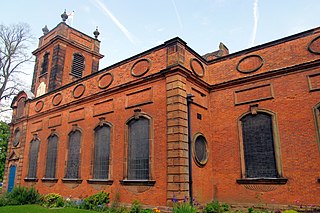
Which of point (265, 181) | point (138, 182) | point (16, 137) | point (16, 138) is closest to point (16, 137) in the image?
point (16, 137)

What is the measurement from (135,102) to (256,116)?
235 inches

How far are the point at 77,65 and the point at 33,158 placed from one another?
9.92m

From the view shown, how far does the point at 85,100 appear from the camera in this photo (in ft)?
54.2

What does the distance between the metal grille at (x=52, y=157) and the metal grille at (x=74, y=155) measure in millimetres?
1792

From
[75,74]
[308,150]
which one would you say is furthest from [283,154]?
[75,74]

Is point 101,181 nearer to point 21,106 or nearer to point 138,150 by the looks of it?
point 138,150

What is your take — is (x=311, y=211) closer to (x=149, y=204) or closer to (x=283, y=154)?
(x=283, y=154)

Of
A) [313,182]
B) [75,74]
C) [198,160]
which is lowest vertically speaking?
[313,182]

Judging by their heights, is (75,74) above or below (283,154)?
above

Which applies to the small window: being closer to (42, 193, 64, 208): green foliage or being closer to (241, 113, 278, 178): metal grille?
(42, 193, 64, 208): green foliage

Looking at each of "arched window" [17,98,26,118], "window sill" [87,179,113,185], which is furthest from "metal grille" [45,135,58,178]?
"arched window" [17,98,26,118]

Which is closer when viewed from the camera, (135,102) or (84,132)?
(135,102)

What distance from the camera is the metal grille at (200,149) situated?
12251mm

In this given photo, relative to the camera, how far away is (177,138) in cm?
1097
